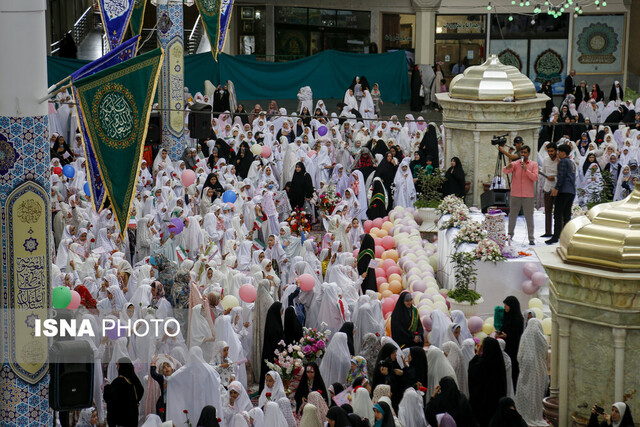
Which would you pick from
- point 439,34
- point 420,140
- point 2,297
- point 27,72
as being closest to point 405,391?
point 2,297

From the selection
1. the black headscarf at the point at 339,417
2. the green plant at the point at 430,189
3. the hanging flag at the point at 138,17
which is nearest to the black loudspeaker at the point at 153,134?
the hanging flag at the point at 138,17

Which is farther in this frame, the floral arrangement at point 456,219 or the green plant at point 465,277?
the floral arrangement at point 456,219

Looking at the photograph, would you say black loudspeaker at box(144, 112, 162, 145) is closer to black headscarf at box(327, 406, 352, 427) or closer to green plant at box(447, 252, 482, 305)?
green plant at box(447, 252, 482, 305)

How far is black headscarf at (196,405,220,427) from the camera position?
332 inches

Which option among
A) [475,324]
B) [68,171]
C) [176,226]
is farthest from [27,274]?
[68,171]

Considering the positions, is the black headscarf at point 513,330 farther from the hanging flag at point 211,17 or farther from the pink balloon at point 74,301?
the hanging flag at point 211,17

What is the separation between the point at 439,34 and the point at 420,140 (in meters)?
10.0

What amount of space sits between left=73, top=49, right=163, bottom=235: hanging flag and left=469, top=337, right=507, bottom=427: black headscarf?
3481 mm

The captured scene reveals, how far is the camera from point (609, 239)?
27.4 ft

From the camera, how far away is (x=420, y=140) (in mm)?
18562

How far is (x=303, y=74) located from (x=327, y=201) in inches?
375

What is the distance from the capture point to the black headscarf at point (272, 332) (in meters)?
10.7

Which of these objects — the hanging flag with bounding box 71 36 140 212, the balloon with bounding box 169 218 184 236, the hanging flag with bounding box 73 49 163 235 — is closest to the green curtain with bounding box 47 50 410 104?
the balloon with bounding box 169 218 184 236

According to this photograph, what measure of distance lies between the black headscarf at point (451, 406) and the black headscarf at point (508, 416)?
373 millimetres
